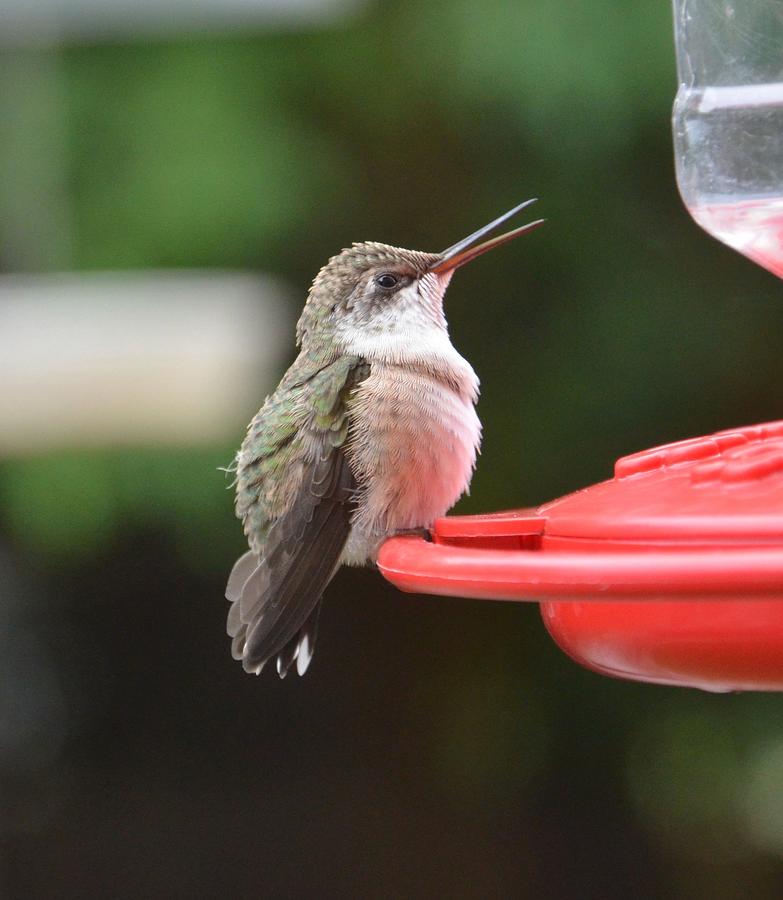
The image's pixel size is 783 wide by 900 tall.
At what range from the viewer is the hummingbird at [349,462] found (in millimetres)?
3152

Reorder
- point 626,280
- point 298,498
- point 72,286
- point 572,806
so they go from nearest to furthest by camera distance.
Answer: point 298,498 < point 72,286 < point 626,280 < point 572,806

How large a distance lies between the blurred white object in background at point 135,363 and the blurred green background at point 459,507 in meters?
0.10

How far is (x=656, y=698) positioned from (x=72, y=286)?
3.15 metres

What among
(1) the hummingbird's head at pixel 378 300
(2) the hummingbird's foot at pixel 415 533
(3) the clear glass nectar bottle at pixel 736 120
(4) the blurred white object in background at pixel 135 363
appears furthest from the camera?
(4) the blurred white object in background at pixel 135 363

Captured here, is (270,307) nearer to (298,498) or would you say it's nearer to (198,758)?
(298,498)

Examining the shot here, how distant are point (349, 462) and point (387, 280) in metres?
0.61

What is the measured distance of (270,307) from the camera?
5.29 meters

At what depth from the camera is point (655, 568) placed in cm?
178

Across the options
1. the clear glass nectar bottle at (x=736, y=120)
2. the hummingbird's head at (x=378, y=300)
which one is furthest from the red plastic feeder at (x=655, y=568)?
the hummingbird's head at (x=378, y=300)

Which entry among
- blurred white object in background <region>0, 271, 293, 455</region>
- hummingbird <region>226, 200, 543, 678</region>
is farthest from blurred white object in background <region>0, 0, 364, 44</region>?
hummingbird <region>226, 200, 543, 678</region>

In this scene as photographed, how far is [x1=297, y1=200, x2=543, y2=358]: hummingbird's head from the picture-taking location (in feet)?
11.6

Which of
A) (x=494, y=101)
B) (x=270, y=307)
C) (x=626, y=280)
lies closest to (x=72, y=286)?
(x=270, y=307)

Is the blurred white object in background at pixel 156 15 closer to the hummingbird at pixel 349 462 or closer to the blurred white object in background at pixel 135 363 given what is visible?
the blurred white object in background at pixel 135 363

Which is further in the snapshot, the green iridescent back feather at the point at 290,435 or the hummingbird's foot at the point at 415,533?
the green iridescent back feather at the point at 290,435
